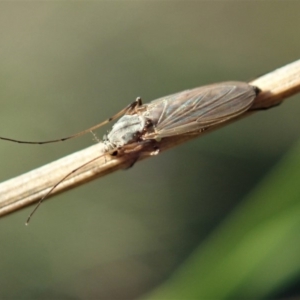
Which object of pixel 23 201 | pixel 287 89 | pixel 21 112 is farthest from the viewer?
pixel 21 112

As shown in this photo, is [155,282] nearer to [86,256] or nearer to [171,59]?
[86,256]

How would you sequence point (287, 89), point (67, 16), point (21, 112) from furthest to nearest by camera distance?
point (67, 16) < point (21, 112) < point (287, 89)

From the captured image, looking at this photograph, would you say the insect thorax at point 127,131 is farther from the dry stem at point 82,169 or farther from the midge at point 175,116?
the dry stem at point 82,169

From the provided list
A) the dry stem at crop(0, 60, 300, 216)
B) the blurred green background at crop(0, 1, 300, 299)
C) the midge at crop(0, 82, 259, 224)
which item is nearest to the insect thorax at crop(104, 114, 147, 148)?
the midge at crop(0, 82, 259, 224)

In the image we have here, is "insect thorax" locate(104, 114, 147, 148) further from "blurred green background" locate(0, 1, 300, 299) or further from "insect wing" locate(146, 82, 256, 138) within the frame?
"blurred green background" locate(0, 1, 300, 299)

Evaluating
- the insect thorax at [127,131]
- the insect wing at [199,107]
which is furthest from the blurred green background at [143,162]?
the insect thorax at [127,131]

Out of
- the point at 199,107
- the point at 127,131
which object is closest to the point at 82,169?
the point at 127,131

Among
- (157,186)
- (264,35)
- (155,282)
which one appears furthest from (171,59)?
(155,282)

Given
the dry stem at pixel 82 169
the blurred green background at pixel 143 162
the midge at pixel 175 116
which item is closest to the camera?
the dry stem at pixel 82 169
